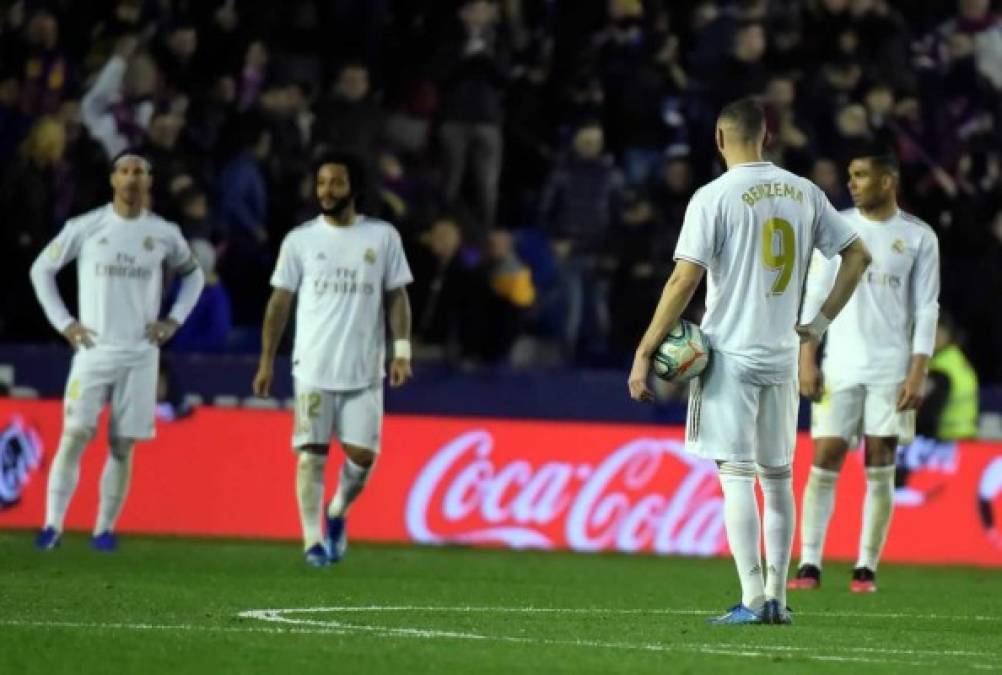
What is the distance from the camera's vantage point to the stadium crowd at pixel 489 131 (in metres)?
18.5

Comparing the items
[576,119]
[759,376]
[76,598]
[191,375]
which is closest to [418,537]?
[191,375]

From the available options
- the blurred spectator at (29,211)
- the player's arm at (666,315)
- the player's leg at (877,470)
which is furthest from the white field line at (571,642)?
the blurred spectator at (29,211)

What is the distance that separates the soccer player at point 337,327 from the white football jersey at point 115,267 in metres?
1.28

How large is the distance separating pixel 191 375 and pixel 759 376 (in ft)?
28.9

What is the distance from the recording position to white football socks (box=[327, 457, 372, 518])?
47.1 feet

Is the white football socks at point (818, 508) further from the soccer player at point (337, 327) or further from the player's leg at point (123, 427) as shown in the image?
the player's leg at point (123, 427)

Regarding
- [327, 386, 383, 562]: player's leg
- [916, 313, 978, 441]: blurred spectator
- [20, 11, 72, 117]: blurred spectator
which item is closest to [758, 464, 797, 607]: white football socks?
[327, 386, 383, 562]: player's leg

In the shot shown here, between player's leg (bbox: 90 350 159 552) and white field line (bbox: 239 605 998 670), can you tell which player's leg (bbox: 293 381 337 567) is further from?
white field line (bbox: 239 605 998 670)

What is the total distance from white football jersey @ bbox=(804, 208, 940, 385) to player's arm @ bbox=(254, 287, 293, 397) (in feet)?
10.6

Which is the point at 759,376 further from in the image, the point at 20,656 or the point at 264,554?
the point at 264,554

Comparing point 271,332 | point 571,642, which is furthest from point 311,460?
point 571,642

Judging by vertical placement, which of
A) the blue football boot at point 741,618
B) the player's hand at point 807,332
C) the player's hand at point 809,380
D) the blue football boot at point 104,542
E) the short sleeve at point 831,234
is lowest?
the blue football boot at point 104,542

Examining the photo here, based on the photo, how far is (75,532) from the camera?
56.3ft

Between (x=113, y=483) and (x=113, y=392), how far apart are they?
1.95 ft
